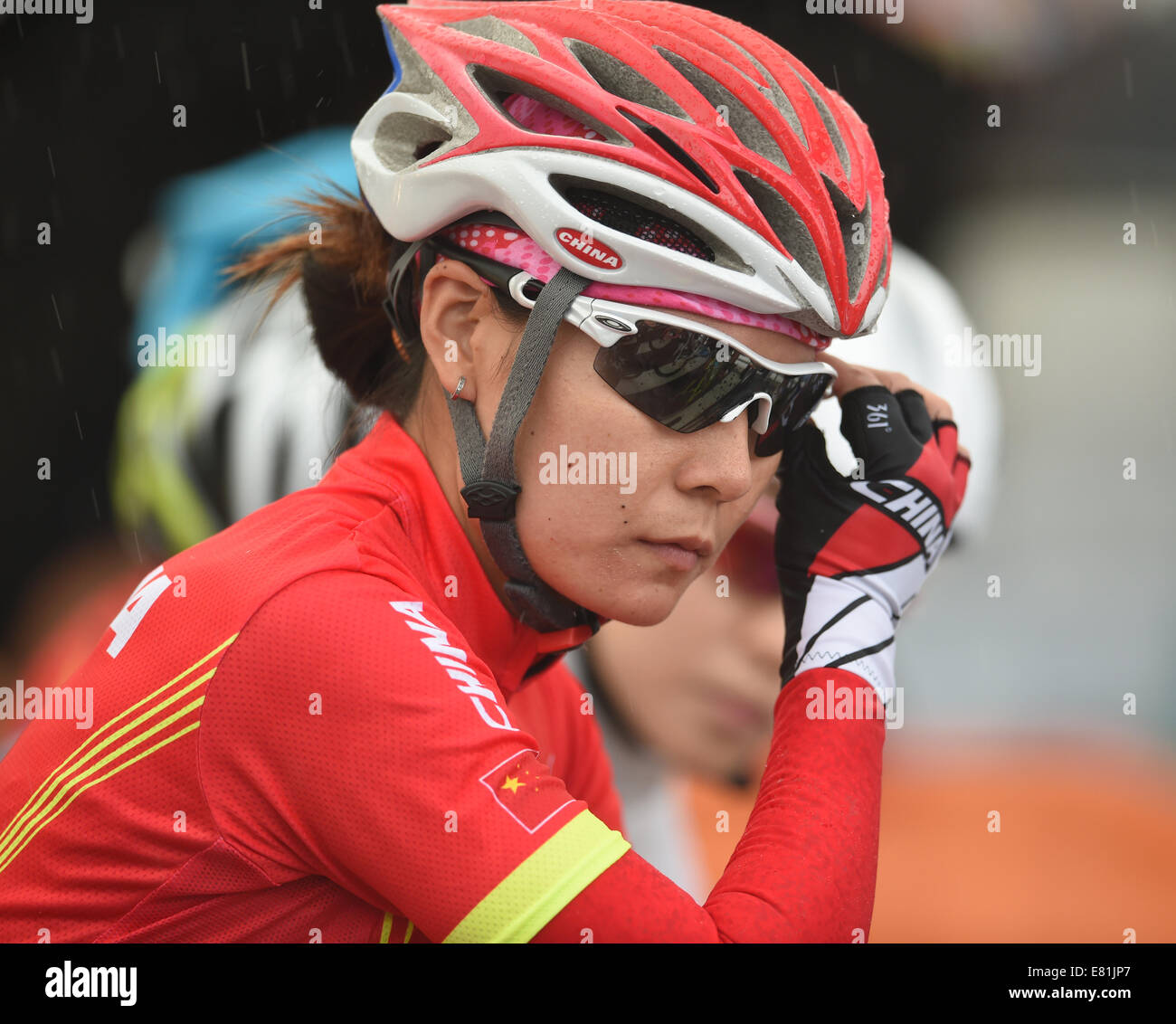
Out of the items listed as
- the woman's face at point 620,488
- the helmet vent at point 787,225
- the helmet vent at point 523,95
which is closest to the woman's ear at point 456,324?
the woman's face at point 620,488

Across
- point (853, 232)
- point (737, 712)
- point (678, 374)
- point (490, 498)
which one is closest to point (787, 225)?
point (853, 232)

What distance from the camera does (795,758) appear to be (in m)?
1.28

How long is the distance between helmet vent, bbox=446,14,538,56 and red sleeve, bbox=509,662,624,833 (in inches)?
38.7

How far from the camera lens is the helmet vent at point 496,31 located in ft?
4.28

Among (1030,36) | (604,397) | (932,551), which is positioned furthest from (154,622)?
(1030,36)

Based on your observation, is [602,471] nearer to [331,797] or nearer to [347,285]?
[331,797]

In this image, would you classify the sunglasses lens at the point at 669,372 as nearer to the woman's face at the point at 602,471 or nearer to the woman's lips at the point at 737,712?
the woman's face at the point at 602,471

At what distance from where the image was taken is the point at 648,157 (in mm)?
1188

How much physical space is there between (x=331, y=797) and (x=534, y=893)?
23 cm

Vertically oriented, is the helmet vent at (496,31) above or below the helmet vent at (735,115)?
above

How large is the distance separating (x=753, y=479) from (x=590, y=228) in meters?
0.40

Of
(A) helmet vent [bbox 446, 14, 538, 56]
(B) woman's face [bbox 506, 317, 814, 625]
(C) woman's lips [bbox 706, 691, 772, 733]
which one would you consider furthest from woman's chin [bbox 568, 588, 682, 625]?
(C) woman's lips [bbox 706, 691, 772, 733]

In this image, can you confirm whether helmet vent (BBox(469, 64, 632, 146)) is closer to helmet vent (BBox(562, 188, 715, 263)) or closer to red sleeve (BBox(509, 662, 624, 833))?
helmet vent (BBox(562, 188, 715, 263))

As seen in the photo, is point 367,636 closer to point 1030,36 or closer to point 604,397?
point 604,397
